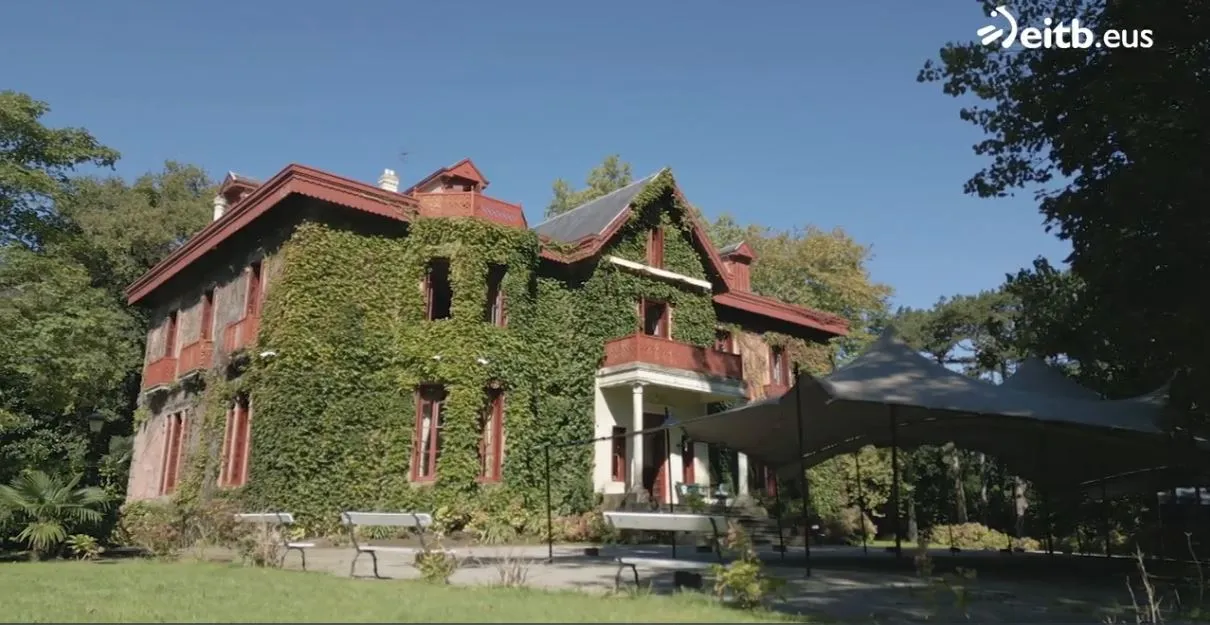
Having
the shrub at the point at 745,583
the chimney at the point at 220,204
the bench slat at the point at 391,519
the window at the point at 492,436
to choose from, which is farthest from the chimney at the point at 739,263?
the shrub at the point at 745,583

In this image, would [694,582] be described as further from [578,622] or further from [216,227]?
[216,227]

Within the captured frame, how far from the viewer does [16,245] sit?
20266mm

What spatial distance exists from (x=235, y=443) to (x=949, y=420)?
49.8 ft

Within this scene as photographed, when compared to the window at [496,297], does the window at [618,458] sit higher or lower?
lower

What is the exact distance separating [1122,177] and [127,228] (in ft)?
102

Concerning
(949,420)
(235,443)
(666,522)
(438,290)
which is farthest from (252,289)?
(949,420)

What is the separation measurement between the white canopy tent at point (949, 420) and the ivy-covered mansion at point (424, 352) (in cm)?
629

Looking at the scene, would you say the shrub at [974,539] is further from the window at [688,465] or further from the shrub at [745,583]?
the shrub at [745,583]

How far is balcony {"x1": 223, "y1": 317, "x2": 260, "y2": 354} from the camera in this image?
19.2 m

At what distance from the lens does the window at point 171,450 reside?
2242 cm

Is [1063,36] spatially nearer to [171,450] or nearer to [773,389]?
[773,389]

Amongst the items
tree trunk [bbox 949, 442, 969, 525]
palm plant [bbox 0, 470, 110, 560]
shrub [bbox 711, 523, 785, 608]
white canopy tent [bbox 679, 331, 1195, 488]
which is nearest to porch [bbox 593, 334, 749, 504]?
white canopy tent [bbox 679, 331, 1195, 488]

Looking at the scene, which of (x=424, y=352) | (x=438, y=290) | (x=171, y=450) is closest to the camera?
(x=424, y=352)

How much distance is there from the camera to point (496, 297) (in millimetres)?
21000
